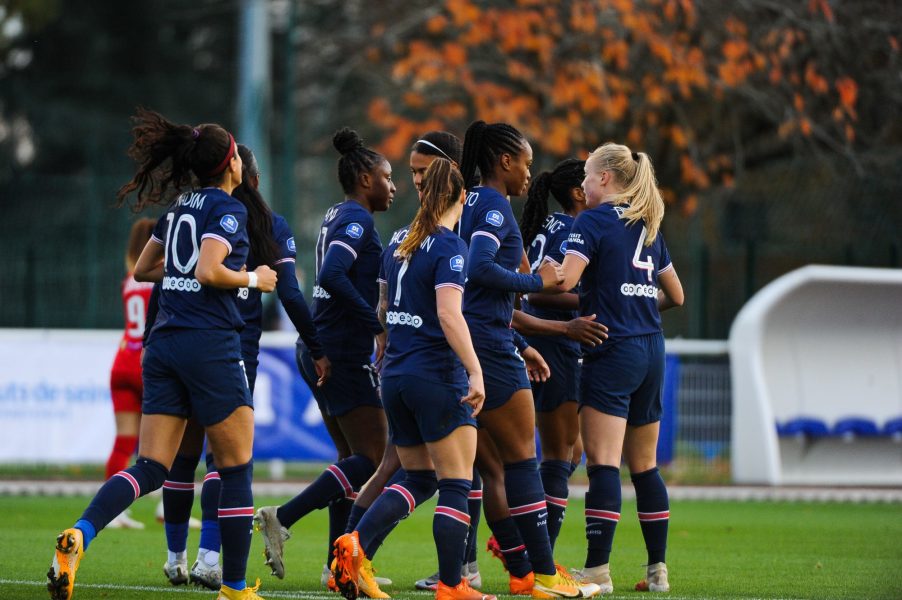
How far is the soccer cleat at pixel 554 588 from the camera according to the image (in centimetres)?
712

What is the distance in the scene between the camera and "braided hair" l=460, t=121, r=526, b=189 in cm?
745

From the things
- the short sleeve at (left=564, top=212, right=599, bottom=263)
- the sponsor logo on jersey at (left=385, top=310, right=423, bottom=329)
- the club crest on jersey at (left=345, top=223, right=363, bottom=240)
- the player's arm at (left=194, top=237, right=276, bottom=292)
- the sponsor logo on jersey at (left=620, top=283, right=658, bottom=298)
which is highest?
the club crest on jersey at (left=345, top=223, right=363, bottom=240)

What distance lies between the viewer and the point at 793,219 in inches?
764

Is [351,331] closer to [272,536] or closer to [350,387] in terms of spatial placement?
[350,387]

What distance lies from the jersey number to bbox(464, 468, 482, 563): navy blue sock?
198 cm

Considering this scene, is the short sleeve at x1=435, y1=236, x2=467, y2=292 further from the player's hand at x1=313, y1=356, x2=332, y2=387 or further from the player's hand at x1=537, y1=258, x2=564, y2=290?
the player's hand at x1=313, y1=356, x2=332, y2=387

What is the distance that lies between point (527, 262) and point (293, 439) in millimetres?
8148

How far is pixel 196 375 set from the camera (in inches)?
261

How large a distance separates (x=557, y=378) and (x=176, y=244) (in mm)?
2308

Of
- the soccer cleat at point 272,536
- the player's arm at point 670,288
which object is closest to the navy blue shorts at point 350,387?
the soccer cleat at point 272,536

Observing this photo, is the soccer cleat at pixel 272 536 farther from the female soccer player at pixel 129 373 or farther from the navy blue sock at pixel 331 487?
the female soccer player at pixel 129 373

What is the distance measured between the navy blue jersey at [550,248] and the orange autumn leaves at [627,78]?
9.08 metres

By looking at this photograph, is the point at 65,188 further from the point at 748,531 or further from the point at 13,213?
the point at 748,531

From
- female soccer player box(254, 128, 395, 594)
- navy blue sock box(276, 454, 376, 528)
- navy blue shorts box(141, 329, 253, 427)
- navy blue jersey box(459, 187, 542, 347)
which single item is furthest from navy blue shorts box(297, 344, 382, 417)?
navy blue shorts box(141, 329, 253, 427)
